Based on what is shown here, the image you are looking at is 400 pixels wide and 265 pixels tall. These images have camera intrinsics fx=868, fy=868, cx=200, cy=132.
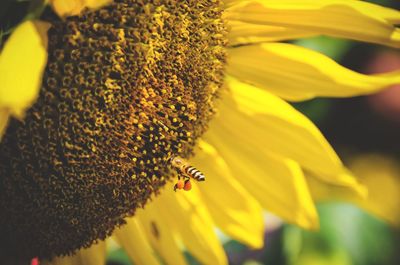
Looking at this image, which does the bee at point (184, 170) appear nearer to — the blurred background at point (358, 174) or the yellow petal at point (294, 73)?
the yellow petal at point (294, 73)

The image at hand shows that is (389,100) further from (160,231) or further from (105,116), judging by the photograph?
(105,116)

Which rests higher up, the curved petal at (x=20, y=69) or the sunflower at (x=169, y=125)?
the curved petal at (x=20, y=69)

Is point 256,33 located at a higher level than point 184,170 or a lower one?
higher

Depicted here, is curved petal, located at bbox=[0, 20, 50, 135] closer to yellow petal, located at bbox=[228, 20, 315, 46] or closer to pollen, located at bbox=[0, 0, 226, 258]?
pollen, located at bbox=[0, 0, 226, 258]

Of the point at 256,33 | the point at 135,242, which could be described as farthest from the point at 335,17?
the point at 135,242

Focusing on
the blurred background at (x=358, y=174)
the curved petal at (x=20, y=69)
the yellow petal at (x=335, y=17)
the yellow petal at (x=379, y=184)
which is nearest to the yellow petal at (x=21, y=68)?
the curved petal at (x=20, y=69)

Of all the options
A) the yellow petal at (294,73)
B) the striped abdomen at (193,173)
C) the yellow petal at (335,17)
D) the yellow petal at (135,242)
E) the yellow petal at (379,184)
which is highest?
the yellow petal at (335,17)

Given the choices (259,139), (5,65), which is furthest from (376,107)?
(5,65)
